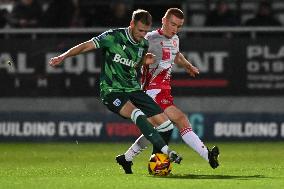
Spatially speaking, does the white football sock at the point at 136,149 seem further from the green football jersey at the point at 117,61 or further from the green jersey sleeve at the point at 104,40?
the green jersey sleeve at the point at 104,40

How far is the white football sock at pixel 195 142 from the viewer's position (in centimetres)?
1139

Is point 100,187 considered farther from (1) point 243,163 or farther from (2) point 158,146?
(1) point 243,163

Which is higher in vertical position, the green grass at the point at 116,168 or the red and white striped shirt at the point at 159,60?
the red and white striped shirt at the point at 159,60

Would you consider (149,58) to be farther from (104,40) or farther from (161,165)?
(161,165)

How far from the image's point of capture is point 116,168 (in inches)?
488

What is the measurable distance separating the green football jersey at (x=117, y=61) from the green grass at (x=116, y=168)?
0.95m

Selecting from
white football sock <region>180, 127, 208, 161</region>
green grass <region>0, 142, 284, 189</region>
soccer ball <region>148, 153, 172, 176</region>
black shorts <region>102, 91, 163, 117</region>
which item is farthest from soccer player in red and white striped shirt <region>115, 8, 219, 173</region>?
soccer ball <region>148, 153, 172, 176</region>

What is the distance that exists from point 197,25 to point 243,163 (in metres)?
6.65

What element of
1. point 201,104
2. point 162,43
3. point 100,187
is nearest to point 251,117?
point 201,104

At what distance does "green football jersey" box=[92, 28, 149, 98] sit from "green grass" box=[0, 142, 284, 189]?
95cm

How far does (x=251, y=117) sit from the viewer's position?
693 inches

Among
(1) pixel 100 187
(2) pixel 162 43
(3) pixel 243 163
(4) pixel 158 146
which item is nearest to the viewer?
(1) pixel 100 187

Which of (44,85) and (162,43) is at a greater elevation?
(162,43)

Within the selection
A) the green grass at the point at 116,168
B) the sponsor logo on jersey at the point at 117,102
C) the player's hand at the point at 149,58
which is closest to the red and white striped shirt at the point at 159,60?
the player's hand at the point at 149,58
